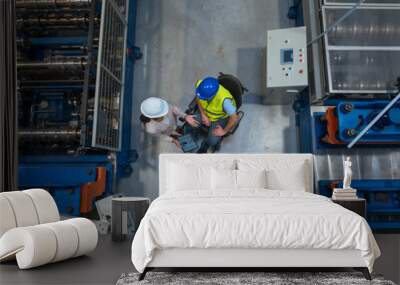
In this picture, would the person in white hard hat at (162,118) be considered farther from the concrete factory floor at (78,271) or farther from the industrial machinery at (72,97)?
the concrete factory floor at (78,271)

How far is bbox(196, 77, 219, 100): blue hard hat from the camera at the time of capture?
5246 mm

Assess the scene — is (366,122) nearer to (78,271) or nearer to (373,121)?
(373,121)

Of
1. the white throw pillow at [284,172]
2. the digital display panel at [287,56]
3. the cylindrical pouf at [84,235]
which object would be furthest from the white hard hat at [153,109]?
the cylindrical pouf at [84,235]

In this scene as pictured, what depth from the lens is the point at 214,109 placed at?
18.0ft

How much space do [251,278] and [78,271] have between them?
4.14 feet

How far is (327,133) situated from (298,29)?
1.42m

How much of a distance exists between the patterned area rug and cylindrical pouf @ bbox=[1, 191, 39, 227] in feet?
3.25

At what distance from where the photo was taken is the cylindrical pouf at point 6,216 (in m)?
3.15

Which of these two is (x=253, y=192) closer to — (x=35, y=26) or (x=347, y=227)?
(x=347, y=227)

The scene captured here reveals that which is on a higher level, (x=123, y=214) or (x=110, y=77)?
(x=110, y=77)

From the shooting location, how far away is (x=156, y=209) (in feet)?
9.67

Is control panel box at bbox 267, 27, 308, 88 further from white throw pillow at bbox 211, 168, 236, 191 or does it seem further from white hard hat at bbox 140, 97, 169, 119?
white throw pillow at bbox 211, 168, 236, 191

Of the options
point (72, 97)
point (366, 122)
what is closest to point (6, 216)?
point (72, 97)

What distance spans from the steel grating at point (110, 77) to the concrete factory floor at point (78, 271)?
1546mm
